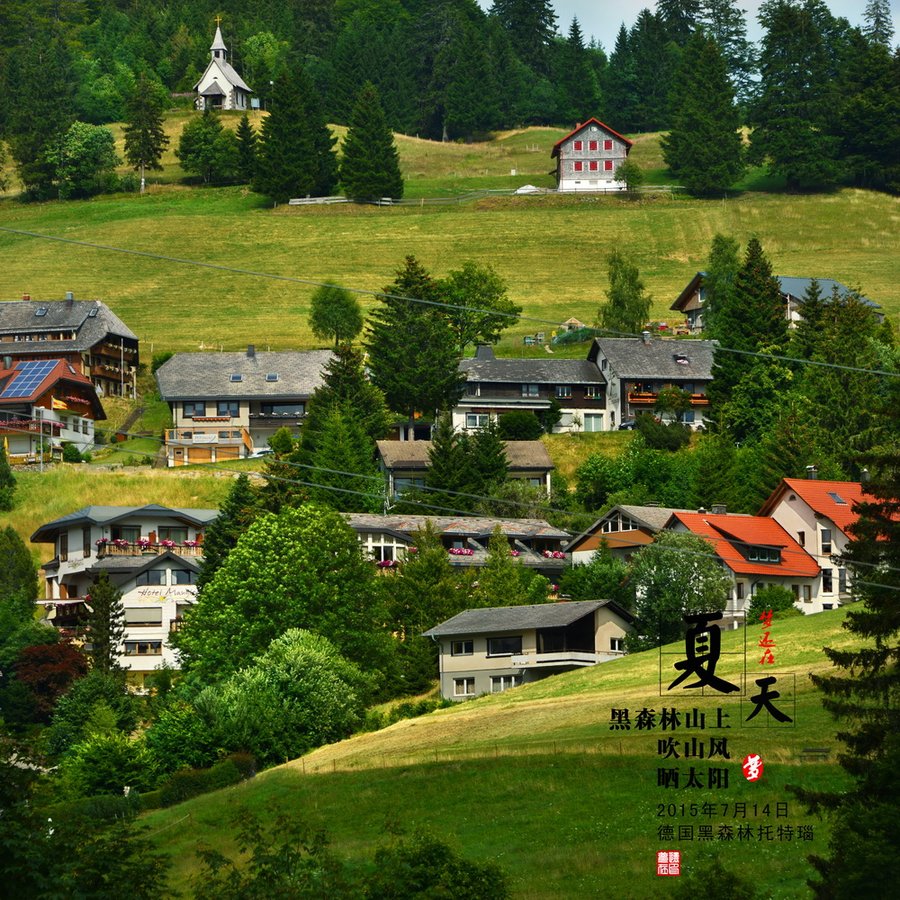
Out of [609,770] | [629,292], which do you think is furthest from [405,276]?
[609,770]

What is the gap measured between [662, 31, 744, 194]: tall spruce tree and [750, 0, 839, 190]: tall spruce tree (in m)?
3.86

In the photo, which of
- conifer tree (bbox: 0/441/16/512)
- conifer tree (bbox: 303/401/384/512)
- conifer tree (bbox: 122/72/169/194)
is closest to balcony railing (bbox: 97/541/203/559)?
conifer tree (bbox: 303/401/384/512)

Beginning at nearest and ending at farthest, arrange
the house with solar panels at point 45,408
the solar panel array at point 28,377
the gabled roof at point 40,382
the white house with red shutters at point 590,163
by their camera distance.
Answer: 1. the house with solar panels at point 45,408
2. the gabled roof at point 40,382
3. the solar panel array at point 28,377
4. the white house with red shutters at point 590,163

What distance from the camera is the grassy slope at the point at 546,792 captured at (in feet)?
134

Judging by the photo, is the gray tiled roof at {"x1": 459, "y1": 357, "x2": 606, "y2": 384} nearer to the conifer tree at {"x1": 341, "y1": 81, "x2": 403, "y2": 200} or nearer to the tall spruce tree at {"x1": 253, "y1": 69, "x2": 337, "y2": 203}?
the conifer tree at {"x1": 341, "y1": 81, "x2": 403, "y2": 200}

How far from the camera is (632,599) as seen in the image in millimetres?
75812

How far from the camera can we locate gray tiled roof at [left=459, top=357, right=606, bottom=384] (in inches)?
4286

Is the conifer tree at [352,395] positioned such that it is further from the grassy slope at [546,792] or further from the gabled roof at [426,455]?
the grassy slope at [546,792]

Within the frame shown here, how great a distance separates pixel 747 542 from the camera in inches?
3098

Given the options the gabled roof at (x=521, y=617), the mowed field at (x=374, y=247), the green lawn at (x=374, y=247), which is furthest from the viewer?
the green lawn at (x=374, y=247)

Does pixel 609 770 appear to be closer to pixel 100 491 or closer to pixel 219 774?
pixel 219 774

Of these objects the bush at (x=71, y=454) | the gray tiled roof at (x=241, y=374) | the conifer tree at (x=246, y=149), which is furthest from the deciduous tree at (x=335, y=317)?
the conifer tree at (x=246, y=149)

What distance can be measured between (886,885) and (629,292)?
93362 mm

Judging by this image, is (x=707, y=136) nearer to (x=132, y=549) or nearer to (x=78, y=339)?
(x=78, y=339)
